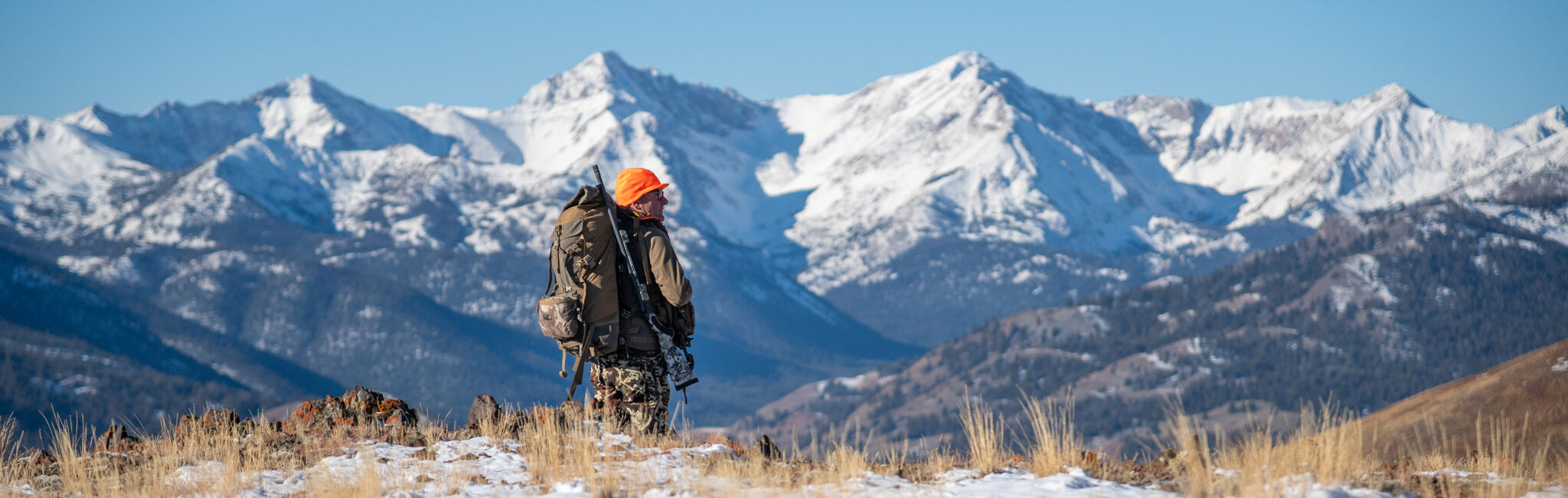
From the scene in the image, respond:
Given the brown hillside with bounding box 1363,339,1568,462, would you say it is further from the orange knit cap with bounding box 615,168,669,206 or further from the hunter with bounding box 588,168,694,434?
the orange knit cap with bounding box 615,168,669,206

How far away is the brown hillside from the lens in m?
17.1

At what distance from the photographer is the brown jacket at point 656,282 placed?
1260cm

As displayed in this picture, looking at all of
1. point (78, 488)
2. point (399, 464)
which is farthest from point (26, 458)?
point (399, 464)

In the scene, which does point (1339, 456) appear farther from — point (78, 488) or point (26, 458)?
point (26, 458)

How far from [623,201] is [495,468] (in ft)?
10.3

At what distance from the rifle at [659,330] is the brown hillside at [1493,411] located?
10345mm

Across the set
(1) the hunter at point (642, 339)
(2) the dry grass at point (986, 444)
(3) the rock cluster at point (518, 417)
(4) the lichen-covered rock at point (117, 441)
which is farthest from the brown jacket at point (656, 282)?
(4) the lichen-covered rock at point (117, 441)

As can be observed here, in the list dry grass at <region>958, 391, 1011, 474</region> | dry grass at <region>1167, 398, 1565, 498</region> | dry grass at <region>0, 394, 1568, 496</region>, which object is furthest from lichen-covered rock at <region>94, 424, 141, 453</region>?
dry grass at <region>1167, 398, 1565, 498</region>

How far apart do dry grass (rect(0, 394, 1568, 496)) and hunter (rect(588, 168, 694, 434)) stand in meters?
0.50

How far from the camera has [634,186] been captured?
13.2 metres

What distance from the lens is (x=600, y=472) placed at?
11117 millimetres

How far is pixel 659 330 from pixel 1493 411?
508 inches

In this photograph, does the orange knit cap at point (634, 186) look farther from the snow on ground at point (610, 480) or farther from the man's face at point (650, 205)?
the snow on ground at point (610, 480)

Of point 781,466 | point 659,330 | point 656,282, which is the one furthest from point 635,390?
point 781,466
